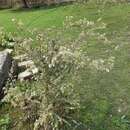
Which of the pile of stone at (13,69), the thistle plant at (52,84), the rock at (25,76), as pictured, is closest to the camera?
the thistle plant at (52,84)

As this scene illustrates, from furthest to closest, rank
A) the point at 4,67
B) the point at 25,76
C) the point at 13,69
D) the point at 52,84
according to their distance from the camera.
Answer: the point at 13,69 → the point at 25,76 → the point at 4,67 → the point at 52,84

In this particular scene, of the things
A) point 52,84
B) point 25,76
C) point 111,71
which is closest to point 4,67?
point 25,76

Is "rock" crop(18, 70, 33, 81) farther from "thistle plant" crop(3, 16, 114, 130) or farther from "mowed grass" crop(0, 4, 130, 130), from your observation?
"thistle plant" crop(3, 16, 114, 130)

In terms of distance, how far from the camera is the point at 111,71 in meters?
7.13

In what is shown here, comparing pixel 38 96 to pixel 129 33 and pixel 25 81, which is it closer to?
pixel 25 81

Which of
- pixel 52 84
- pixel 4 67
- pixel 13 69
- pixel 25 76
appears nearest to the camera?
pixel 52 84

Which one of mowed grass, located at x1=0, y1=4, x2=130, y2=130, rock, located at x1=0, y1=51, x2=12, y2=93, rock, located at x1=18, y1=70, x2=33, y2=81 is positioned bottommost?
mowed grass, located at x1=0, y1=4, x2=130, y2=130

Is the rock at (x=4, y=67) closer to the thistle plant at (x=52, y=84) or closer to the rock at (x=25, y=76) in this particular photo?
the rock at (x=25, y=76)

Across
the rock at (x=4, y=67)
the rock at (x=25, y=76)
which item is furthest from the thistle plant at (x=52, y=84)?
the rock at (x=25, y=76)

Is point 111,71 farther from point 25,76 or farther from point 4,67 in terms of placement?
point 4,67

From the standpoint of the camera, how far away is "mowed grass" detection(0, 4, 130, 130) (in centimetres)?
593

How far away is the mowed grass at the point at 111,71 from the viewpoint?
5.93 metres

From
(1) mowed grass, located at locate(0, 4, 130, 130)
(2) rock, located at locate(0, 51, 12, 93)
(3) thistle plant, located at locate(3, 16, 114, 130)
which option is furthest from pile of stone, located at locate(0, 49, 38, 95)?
(1) mowed grass, located at locate(0, 4, 130, 130)

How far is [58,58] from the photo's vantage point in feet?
18.4
